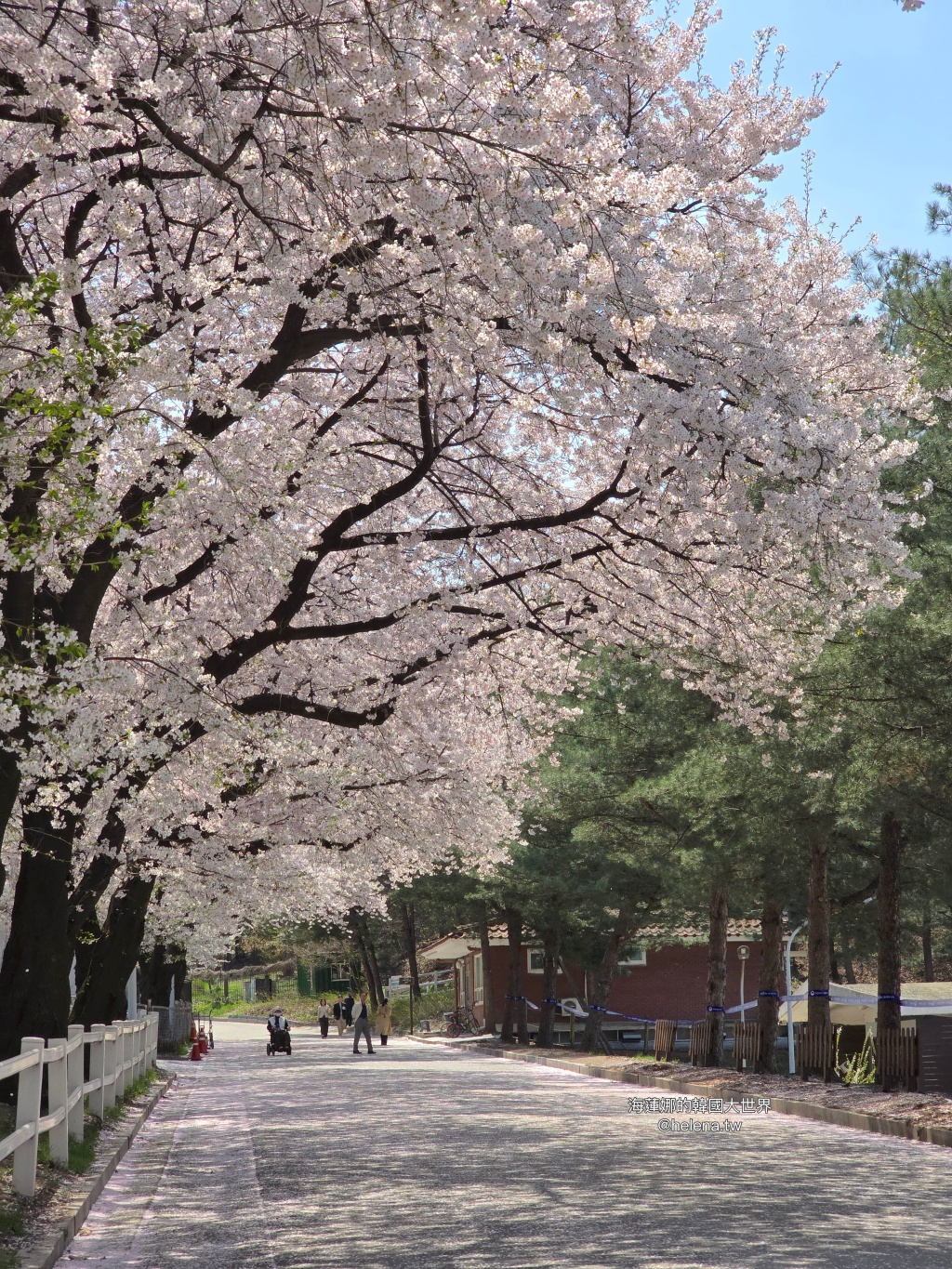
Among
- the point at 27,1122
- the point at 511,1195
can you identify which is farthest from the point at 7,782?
the point at 511,1195

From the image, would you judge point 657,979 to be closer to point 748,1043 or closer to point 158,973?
point 158,973

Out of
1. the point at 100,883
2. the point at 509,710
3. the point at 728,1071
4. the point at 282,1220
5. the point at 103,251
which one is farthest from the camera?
the point at 728,1071

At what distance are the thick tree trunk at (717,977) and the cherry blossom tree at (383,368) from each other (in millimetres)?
10886

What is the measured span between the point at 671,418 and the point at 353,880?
3010 centimetres

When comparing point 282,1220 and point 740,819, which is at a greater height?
point 740,819

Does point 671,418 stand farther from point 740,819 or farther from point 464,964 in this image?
point 464,964

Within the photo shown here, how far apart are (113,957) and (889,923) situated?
11.7 meters

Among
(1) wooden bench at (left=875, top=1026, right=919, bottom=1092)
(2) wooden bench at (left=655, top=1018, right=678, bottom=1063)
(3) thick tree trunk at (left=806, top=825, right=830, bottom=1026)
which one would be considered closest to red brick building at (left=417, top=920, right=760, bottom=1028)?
(2) wooden bench at (left=655, top=1018, right=678, bottom=1063)

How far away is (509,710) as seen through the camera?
21.6 m

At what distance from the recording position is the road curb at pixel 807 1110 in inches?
581

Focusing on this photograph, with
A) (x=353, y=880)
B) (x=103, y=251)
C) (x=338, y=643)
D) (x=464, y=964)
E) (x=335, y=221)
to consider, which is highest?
(x=103, y=251)

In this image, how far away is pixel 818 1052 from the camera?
72.9 ft

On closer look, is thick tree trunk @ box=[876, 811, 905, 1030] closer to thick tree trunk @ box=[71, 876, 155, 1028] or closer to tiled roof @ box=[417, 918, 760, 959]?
thick tree trunk @ box=[71, 876, 155, 1028]

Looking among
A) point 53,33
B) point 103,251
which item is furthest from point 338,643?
point 53,33
